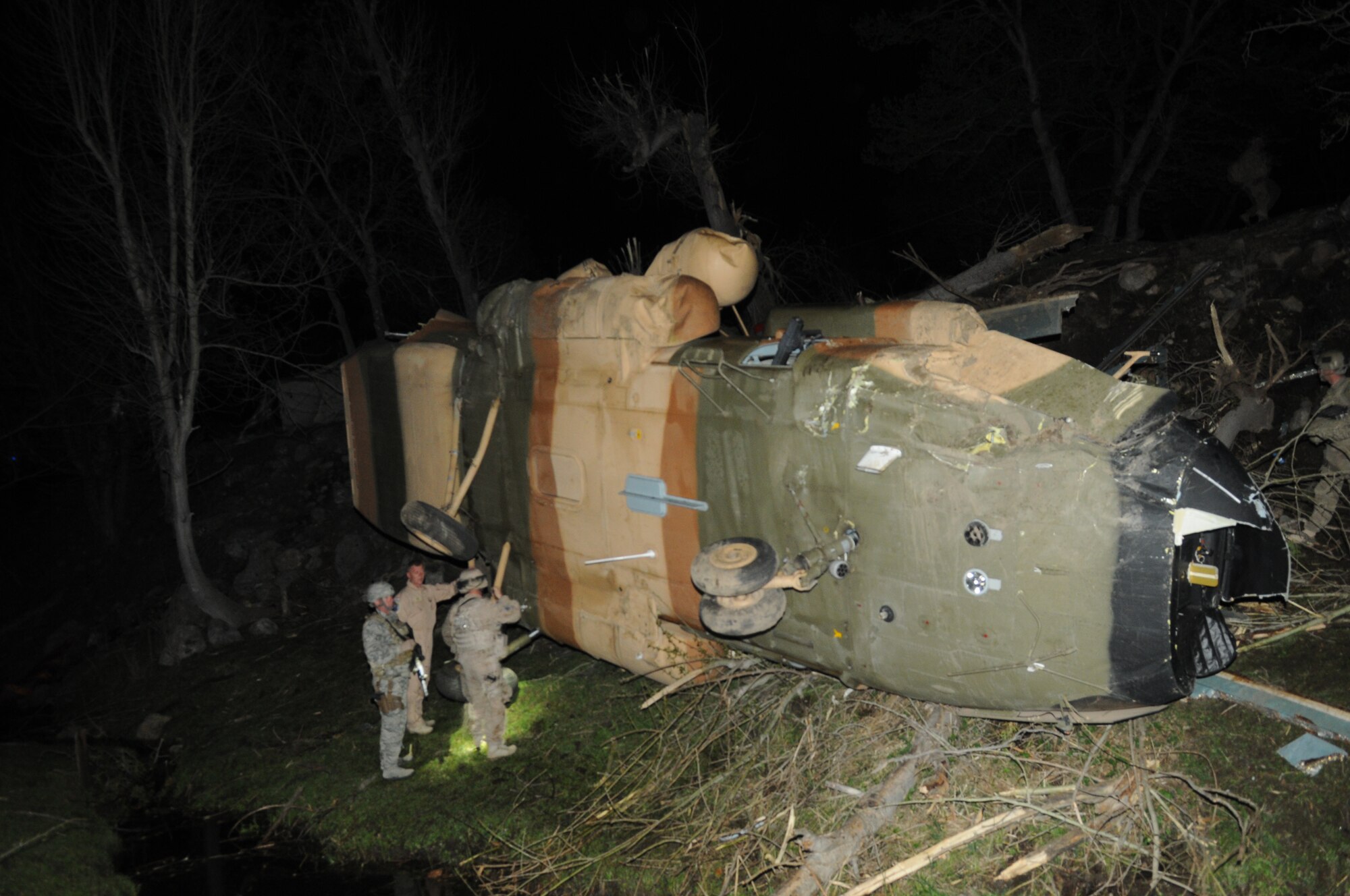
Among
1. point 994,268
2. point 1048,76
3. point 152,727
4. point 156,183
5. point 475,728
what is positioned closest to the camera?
point 475,728

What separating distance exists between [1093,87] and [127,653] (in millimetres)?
17996

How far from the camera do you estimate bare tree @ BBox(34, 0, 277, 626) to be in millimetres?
10914

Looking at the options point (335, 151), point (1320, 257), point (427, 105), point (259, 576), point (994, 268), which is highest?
point (427, 105)

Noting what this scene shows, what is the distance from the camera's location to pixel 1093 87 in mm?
16109

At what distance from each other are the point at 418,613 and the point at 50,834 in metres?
3.21

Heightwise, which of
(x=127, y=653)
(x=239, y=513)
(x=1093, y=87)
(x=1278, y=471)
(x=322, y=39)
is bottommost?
(x=127, y=653)

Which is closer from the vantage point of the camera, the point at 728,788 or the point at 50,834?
the point at 728,788

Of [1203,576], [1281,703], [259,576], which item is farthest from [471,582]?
[259,576]

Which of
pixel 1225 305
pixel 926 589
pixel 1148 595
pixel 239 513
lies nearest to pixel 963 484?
pixel 926 589

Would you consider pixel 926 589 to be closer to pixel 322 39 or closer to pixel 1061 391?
pixel 1061 391

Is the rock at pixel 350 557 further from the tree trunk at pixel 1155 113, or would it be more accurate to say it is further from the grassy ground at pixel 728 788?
the tree trunk at pixel 1155 113

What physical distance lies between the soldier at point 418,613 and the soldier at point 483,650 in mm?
652

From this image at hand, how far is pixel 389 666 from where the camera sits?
23.3 ft

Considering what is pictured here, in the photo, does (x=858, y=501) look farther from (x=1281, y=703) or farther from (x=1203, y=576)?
(x=1281, y=703)
